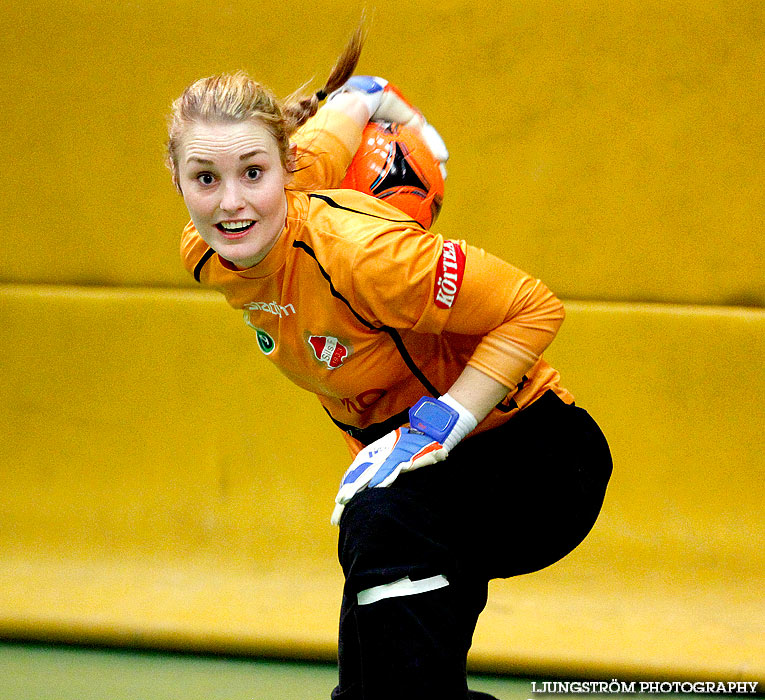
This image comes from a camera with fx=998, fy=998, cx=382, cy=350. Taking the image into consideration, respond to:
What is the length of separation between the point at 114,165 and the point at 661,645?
81.0 inches

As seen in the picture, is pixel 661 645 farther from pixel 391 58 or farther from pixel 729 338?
pixel 391 58

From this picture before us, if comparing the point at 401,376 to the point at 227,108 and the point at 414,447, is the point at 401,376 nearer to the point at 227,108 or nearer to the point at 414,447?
the point at 414,447

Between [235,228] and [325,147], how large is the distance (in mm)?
331

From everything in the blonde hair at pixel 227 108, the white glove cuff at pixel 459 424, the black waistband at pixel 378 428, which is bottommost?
the black waistband at pixel 378 428

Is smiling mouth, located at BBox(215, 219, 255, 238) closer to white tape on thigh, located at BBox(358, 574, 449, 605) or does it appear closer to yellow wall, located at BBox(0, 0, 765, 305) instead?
white tape on thigh, located at BBox(358, 574, 449, 605)

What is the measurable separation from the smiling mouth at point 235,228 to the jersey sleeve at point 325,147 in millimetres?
222

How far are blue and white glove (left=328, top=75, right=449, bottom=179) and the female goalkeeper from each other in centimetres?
24

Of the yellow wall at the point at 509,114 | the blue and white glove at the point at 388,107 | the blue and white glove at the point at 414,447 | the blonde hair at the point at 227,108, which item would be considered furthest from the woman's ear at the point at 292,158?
the yellow wall at the point at 509,114

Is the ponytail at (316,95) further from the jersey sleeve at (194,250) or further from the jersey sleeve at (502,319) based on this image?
the jersey sleeve at (502,319)

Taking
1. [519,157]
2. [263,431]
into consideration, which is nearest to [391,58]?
[519,157]

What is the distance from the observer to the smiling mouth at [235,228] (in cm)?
154

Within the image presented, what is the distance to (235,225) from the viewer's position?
5.07 ft

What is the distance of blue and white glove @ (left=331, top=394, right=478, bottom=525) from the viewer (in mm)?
1486

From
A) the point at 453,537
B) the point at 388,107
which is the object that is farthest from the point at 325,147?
the point at 453,537
